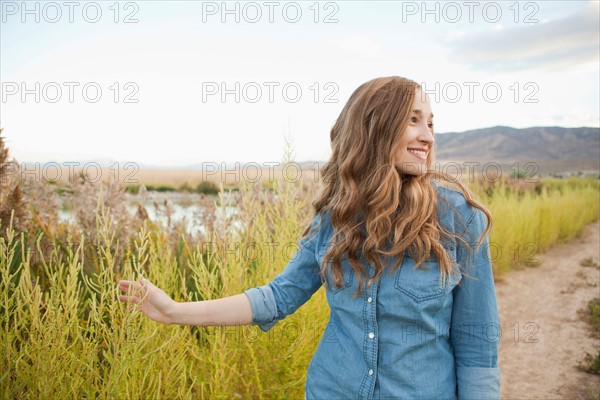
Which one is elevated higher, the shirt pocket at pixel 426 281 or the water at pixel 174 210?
the water at pixel 174 210

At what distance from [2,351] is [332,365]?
1.35m

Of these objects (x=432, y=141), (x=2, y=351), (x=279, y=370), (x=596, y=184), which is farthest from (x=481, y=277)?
(x=596, y=184)

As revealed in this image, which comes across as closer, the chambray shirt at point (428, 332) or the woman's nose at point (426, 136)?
the chambray shirt at point (428, 332)

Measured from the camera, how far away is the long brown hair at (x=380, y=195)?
158cm

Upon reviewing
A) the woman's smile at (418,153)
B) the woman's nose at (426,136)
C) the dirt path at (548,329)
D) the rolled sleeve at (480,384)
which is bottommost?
the dirt path at (548,329)

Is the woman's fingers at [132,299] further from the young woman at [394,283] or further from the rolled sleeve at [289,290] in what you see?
the rolled sleeve at [289,290]

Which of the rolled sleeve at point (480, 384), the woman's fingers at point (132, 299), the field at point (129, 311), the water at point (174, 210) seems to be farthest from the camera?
the water at point (174, 210)

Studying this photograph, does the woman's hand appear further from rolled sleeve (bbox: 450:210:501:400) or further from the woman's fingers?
rolled sleeve (bbox: 450:210:501:400)

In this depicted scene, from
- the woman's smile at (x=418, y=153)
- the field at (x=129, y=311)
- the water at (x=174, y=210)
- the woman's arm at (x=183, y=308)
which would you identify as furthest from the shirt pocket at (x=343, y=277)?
the water at (x=174, y=210)

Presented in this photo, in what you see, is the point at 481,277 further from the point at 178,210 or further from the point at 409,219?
the point at 178,210

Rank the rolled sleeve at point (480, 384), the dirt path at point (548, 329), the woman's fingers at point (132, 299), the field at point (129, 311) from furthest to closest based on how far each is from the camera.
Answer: the dirt path at point (548, 329), the field at point (129, 311), the woman's fingers at point (132, 299), the rolled sleeve at point (480, 384)

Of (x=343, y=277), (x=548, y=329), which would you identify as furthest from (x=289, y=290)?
(x=548, y=329)

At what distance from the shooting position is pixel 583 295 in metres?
6.53

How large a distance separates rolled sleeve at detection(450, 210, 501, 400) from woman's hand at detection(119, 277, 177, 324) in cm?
91
